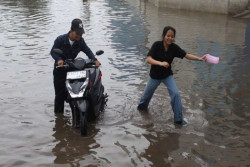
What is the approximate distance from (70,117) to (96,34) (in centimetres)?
939

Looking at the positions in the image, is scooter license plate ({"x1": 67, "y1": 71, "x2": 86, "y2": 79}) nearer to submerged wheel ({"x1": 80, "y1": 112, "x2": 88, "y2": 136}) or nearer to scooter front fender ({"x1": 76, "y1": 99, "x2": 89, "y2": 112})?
scooter front fender ({"x1": 76, "y1": 99, "x2": 89, "y2": 112})

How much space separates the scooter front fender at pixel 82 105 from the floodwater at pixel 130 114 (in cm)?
51

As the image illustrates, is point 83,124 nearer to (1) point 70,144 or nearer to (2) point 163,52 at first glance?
(1) point 70,144

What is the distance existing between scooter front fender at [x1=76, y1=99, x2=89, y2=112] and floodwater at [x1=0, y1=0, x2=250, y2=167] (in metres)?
0.51

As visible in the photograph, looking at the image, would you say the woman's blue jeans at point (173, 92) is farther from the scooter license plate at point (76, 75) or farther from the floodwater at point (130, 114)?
the scooter license plate at point (76, 75)

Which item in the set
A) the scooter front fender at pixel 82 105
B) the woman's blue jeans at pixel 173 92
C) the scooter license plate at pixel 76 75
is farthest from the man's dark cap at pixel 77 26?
the woman's blue jeans at pixel 173 92

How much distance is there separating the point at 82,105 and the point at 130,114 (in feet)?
4.63

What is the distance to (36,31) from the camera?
16.0 metres

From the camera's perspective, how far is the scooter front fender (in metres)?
5.59

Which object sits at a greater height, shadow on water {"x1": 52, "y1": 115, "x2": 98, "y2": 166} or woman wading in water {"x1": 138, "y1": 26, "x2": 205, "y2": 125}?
woman wading in water {"x1": 138, "y1": 26, "x2": 205, "y2": 125}

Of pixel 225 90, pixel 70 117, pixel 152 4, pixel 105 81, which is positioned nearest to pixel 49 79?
pixel 105 81

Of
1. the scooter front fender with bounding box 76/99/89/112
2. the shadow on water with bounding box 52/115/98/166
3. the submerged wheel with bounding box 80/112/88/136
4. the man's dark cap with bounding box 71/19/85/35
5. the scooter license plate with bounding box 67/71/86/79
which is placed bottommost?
the shadow on water with bounding box 52/115/98/166

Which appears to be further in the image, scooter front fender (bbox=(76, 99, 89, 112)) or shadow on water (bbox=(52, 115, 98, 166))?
scooter front fender (bbox=(76, 99, 89, 112))

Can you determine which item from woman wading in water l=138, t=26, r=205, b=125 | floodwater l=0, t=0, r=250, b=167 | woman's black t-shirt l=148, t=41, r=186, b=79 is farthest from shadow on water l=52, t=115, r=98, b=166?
woman's black t-shirt l=148, t=41, r=186, b=79
